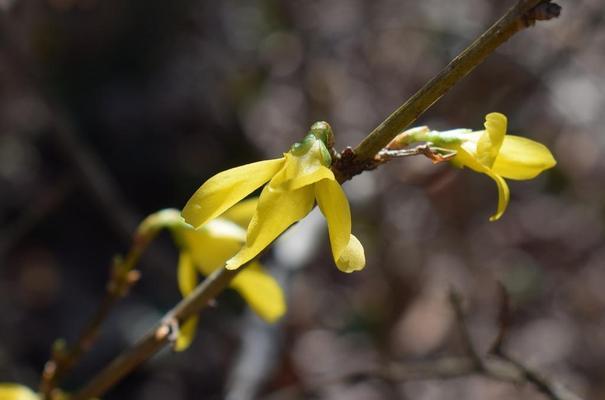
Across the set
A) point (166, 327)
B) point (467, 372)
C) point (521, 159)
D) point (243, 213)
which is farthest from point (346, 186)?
point (521, 159)

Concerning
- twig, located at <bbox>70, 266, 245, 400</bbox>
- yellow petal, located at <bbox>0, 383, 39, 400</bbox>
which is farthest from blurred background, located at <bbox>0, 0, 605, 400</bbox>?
twig, located at <bbox>70, 266, 245, 400</bbox>

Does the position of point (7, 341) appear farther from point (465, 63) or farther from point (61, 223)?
point (465, 63)

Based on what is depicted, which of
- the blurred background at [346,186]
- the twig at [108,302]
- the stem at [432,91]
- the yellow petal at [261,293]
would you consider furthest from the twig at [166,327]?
the blurred background at [346,186]

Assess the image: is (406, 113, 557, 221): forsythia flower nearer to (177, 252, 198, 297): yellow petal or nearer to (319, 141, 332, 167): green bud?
(319, 141, 332, 167): green bud

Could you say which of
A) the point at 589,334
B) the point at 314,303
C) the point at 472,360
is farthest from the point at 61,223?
the point at 589,334

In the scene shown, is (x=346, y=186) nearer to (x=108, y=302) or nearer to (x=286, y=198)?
(x=108, y=302)

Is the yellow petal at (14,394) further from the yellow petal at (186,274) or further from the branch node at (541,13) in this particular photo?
the branch node at (541,13)
